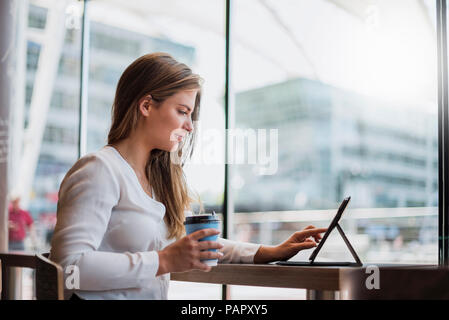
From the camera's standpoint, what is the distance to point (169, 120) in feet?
4.17

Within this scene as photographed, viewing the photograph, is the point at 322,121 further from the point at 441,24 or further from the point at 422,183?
the point at 441,24

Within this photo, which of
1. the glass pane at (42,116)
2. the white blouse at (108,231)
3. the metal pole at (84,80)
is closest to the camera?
the white blouse at (108,231)

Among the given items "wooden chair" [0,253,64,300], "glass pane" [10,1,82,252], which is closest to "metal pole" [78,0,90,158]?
"glass pane" [10,1,82,252]

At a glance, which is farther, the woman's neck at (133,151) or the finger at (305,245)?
the finger at (305,245)

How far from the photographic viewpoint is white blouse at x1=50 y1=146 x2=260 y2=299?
101cm

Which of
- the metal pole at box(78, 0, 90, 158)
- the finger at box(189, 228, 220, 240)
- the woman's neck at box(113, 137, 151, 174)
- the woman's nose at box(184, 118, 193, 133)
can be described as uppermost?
the metal pole at box(78, 0, 90, 158)

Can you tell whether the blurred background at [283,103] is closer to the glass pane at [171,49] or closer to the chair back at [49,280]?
the glass pane at [171,49]

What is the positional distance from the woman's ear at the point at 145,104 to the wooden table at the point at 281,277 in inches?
17.3

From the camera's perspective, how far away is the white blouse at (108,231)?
1.01 metres

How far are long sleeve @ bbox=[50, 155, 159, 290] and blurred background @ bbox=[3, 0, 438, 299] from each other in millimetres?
672

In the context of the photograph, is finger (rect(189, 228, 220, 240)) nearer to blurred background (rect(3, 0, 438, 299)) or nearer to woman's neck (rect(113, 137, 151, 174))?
woman's neck (rect(113, 137, 151, 174))

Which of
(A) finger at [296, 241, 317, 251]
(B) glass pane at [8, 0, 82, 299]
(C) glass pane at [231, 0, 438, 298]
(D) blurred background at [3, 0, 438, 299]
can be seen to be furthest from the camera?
(B) glass pane at [8, 0, 82, 299]

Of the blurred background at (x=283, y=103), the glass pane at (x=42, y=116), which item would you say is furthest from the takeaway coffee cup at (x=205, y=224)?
the glass pane at (x=42, y=116)

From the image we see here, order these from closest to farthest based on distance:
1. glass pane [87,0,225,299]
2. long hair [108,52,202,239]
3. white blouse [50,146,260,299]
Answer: white blouse [50,146,260,299], long hair [108,52,202,239], glass pane [87,0,225,299]
